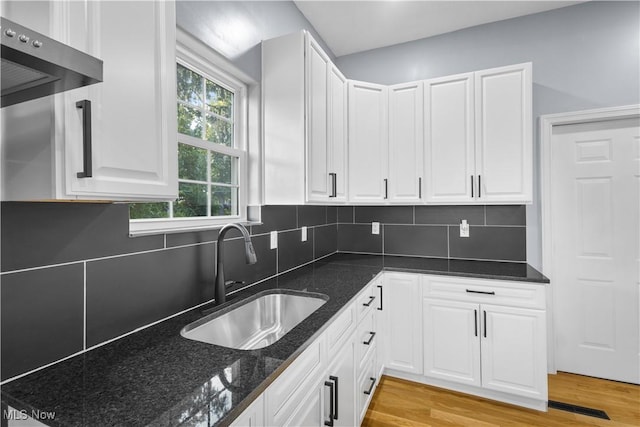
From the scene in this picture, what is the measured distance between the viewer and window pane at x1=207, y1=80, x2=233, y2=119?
1795mm

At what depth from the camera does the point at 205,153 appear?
5.72 feet

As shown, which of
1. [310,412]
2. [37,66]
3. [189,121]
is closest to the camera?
[37,66]

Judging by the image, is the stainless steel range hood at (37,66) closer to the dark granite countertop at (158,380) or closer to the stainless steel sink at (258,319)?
the dark granite countertop at (158,380)

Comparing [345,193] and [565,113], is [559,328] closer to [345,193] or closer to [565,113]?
[565,113]

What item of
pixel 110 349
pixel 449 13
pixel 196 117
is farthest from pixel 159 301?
pixel 449 13

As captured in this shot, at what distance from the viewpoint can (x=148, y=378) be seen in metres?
0.88

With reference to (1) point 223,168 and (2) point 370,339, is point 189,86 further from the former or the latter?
(2) point 370,339

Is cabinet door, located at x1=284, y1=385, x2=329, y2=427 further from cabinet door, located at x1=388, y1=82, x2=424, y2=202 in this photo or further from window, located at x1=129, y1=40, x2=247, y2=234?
cabinet door, located at x1=388, y1=82, x2=424, y2=202

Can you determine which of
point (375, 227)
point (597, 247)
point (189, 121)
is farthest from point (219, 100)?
point (597, 247)

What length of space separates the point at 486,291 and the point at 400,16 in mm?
2213

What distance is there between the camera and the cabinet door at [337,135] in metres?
2.30

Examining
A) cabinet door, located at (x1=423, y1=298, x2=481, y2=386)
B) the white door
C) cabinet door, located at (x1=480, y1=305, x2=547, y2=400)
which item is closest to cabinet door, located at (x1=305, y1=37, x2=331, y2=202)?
cabinet door, located at (x1=423, y1=298, x2=481, y2=386)

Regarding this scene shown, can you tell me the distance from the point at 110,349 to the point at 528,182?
2.54 meters

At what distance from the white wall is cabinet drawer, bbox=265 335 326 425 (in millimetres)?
2176
